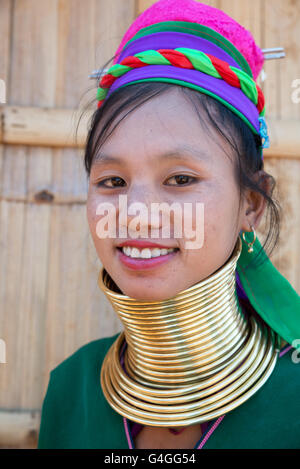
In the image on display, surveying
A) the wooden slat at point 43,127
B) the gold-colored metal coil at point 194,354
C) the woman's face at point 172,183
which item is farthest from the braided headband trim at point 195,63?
the wooden slat at point 43,127

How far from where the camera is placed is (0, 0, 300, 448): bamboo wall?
2.47 meters

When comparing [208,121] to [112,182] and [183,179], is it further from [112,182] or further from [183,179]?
[112,182]

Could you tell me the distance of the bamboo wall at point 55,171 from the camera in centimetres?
247

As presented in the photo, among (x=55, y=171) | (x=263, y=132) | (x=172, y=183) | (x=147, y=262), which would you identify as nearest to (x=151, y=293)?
(x=147, y=262)

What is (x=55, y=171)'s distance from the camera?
252 cm

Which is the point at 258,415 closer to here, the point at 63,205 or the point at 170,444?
the point at 170,444

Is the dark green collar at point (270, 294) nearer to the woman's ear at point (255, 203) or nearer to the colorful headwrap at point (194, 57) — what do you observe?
the woman's ear at point (255, 203)

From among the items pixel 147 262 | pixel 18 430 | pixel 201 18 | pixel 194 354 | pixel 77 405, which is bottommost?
pixel 18 430

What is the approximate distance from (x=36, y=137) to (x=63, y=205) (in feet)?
1.18

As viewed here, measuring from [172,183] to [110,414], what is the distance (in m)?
0.88

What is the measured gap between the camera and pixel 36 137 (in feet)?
8.14
